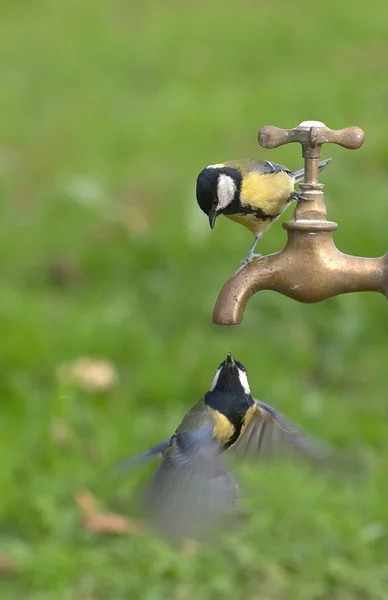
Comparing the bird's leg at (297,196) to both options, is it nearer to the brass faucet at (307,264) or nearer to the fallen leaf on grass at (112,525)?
the brass faucet at (307,264)

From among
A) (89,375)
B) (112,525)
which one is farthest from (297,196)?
(89,375)

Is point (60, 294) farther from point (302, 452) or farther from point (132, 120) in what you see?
point (302, 452)

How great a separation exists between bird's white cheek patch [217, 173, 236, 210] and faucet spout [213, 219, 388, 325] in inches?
8.2

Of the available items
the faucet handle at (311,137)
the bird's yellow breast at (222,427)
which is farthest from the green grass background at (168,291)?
the faucet handle at (311,137)

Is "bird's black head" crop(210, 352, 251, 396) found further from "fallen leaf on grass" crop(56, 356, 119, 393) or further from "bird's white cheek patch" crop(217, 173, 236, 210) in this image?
"fallen leaf on grass" crop(56, 356, 119, 393)

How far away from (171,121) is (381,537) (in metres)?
4.60

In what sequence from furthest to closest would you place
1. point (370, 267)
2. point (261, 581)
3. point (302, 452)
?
point (261, 581), point (302, 452), point (370, 267)

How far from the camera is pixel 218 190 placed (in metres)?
2.16

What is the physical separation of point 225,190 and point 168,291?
10.4 ft

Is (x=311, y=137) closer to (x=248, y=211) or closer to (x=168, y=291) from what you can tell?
(x=248, y=211)

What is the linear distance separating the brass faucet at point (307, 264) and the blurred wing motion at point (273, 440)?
11.2 inches

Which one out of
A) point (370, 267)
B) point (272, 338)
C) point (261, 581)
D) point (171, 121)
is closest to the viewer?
point (370, 267)

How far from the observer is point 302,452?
7.24 ft

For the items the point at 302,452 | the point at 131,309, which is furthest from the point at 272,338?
the point at 302,452
